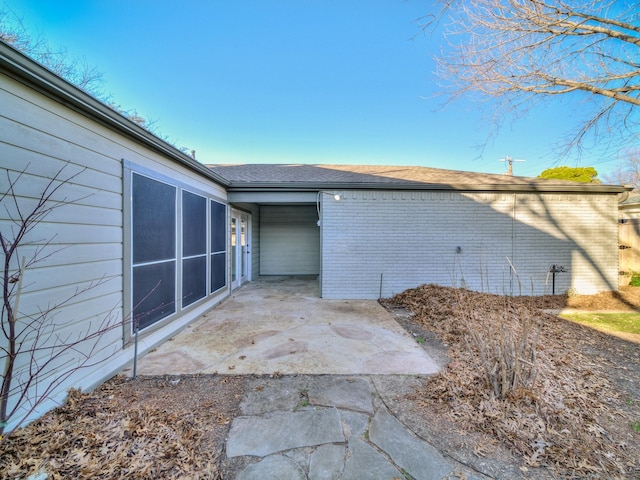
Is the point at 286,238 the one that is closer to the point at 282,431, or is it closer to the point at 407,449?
the point at 282,431

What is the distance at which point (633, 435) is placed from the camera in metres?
2.09

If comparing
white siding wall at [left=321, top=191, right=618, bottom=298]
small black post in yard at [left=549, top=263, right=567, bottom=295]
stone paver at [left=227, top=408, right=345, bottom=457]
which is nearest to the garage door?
white siding wall at [left=321, top=191, right=618, bottom=298]

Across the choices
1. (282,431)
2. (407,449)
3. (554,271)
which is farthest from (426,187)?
(282,431)

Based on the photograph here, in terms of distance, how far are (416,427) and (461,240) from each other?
5587 millimetres

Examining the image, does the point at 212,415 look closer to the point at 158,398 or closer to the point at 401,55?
the point at 158,398

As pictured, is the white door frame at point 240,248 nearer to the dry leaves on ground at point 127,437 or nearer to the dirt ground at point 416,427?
the dirt ground at point 416,427

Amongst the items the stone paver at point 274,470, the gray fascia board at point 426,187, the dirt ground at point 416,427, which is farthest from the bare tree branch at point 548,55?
the stone paver at point 274,470

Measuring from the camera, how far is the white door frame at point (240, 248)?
743 centimetres

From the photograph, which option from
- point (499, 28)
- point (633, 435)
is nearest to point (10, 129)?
point (633, 435)

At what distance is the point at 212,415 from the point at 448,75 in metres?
6.38

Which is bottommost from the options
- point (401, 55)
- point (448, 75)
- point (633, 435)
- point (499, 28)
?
point (633, 435)

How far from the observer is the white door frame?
743cm

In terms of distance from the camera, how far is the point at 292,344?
3805 mm

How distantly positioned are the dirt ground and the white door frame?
4843 mm
